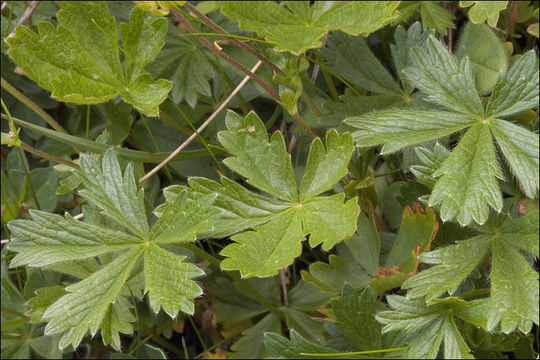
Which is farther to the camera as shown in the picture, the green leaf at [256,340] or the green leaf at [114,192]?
the green leaf at [256,340]

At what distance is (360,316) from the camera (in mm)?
1698

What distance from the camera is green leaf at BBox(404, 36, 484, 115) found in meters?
1.63

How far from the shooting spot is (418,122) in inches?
63.9

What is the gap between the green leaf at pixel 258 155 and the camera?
1.74 meters

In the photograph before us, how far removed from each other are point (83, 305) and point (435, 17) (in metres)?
1.47

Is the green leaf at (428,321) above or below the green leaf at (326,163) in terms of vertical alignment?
below

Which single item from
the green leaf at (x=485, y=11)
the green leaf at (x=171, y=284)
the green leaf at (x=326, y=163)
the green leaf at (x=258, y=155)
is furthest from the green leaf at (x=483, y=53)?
the green leaf at (x=171, y=284)

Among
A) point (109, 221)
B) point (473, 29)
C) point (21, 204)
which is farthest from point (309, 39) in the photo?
point (21, 204)

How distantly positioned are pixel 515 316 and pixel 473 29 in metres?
1.03

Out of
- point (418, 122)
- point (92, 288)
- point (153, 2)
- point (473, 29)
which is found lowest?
point (92, 288)

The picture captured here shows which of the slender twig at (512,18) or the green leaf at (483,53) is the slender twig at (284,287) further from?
the slender twig at (512,18)

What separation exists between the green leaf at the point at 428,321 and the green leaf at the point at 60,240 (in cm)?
73

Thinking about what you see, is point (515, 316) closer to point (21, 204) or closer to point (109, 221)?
point (109, 221)

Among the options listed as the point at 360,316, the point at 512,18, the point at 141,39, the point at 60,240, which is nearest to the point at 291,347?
the point at 360,316
